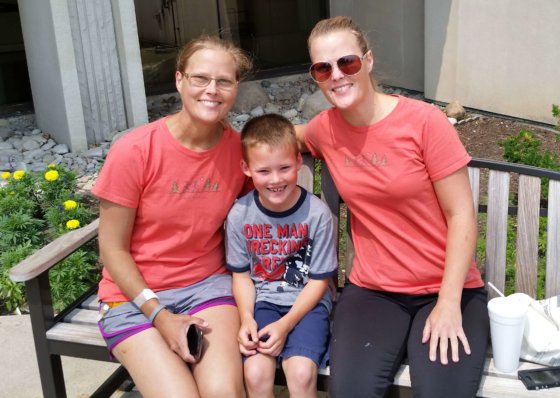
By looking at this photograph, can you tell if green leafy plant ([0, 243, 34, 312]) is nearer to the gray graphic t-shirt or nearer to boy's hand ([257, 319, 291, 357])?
the gray graphic t-shirt

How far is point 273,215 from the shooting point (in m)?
2.64

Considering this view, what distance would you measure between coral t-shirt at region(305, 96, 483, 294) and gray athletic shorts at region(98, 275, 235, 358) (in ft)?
1.82

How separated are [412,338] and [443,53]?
6590 millimetres

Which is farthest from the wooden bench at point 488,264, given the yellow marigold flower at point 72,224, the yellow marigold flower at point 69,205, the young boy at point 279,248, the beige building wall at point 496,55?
the beige building wall at point 496,55

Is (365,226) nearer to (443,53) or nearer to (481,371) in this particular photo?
(481,371)

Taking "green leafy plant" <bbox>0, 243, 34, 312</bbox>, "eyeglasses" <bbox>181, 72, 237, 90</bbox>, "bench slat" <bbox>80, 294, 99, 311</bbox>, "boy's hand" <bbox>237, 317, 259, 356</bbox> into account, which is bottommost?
"green leafy plant" <bbox>0, 243, 34, 312</bbox>

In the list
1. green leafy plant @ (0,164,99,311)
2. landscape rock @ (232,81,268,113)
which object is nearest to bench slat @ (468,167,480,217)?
green leafy plant @ (0,164,99,311)

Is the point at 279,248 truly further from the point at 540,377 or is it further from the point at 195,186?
the point at 540,377

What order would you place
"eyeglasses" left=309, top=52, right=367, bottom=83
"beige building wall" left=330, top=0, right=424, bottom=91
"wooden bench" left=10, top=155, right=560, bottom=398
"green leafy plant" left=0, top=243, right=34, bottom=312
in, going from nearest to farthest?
"eyeglasses" left=309, top=52, right=367, bottom=83 < "wooden bench" left=10, top=155, right=560, bottom=398 < "green leafy plant" left=0, top=243, right=34, bottom=312 < "beige building wall" left=330, top=0, right=424, bottom=91

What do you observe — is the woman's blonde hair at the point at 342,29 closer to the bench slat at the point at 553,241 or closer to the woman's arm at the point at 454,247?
the woman's arm at the point at 454,247

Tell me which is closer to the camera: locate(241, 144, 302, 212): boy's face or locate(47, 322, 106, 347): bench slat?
locate(241, 144, 302, 212): boy's face

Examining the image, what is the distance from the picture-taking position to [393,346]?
235 centimetres

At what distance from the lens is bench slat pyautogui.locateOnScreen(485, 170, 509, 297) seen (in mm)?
2768

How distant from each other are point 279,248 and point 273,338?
387 millimetres
